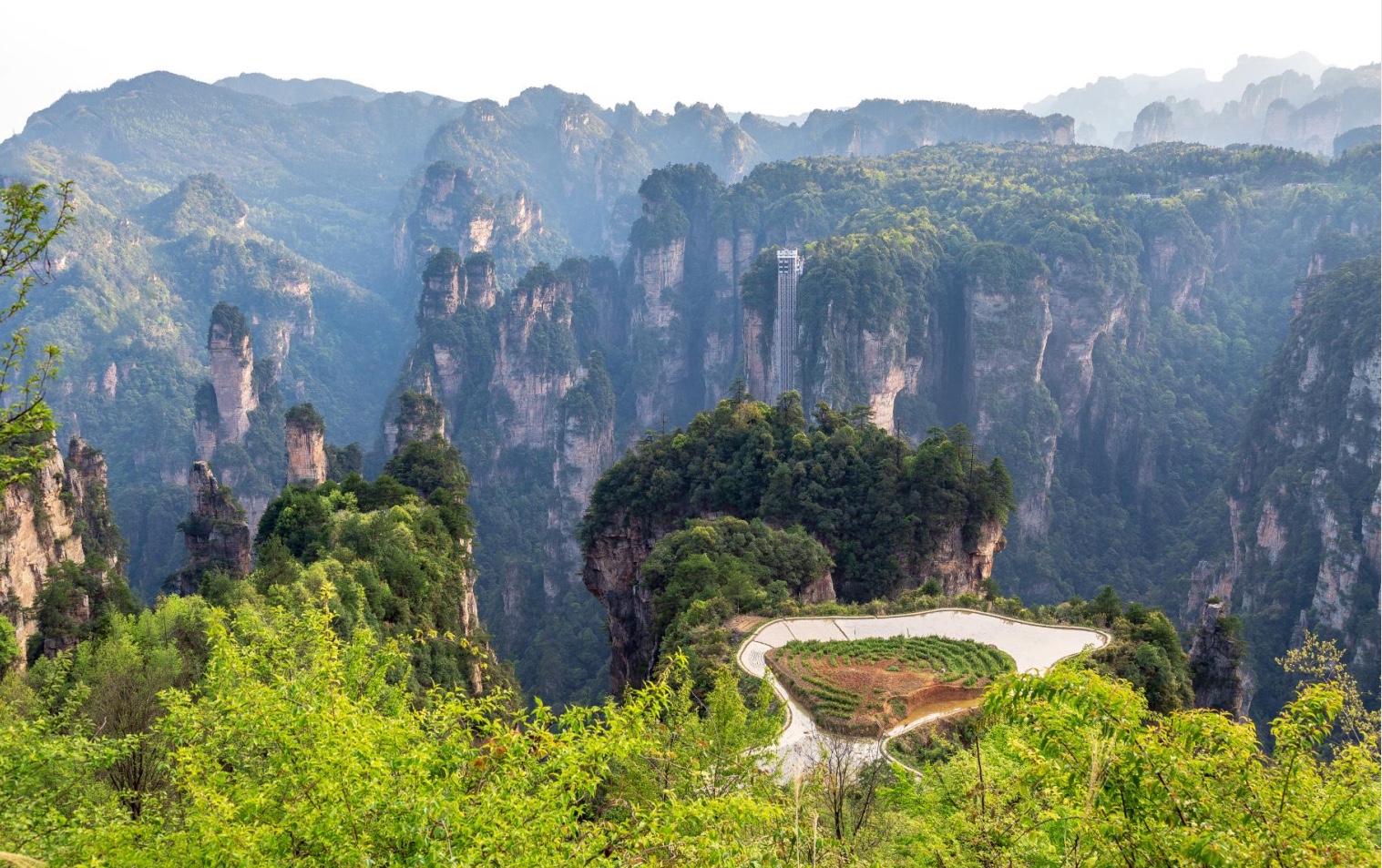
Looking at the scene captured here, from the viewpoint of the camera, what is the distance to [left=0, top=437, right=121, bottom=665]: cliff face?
34034 mm

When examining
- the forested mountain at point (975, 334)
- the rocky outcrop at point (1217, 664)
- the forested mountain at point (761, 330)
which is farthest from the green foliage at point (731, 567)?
the forested mountain at point (975, 334)

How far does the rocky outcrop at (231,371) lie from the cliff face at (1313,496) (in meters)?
75.6

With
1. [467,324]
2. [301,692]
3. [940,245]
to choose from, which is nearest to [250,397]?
[467,324]

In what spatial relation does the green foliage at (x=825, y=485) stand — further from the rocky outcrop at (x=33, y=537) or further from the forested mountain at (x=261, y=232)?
the forested mountain at (x=261, y=232)

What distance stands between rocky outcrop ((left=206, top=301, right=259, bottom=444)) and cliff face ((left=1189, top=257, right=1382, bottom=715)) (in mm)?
75576

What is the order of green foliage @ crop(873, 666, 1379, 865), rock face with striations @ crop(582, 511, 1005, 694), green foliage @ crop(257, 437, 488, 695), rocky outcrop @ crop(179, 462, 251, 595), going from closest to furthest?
green foliage @ crop(873, 666, 1379, 865) < green foliage @ crop(257, 437, 488, 695) < rock face with striations @ crop(582, 511, 1005, 694) < rocky outcrop @ crop(179, 462, 251, 595)

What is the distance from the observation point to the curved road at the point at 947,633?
29531mm

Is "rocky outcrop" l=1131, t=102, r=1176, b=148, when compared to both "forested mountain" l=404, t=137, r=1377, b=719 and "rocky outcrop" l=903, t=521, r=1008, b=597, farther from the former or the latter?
"rocky outcrop" l=903, t=521, r=1008, b=597

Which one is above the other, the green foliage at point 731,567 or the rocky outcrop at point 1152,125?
the rocky outcrop at point 1152,125

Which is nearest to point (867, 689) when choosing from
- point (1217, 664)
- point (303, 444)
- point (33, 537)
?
point (1217, 664)

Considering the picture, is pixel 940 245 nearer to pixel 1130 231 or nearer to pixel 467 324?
pixel 1130 231

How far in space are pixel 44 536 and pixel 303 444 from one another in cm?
2087

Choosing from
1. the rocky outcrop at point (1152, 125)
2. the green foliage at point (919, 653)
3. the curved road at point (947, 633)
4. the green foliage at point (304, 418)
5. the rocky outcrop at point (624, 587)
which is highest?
the rocky outcrop at point (1152, 125)

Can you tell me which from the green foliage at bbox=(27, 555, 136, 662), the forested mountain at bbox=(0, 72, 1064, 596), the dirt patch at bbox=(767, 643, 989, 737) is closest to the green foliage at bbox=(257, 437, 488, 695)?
the green foliage at bbox=(27, 555, 136, 662)
